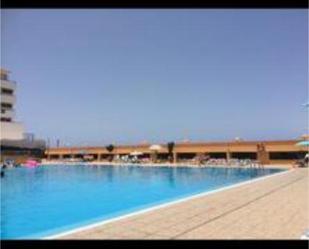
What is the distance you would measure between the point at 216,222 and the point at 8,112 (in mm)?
47986

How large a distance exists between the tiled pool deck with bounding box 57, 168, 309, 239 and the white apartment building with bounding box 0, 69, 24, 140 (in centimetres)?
4375

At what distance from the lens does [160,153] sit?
138ft

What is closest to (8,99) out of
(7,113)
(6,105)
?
(6,105)

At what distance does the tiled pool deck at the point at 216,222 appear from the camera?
226 inches

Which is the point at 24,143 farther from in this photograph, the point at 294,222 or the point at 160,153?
the point at 294,222

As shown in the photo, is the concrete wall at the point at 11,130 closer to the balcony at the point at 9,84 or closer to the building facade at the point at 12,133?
the building facade at the point at 12,133

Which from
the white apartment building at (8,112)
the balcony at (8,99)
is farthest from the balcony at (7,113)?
the balcony at (8,99)

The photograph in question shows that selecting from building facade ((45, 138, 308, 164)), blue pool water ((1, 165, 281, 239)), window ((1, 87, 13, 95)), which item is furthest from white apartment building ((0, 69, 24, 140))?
blue pool water ((1, 165, 281, 239))

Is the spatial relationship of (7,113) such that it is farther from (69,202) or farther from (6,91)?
(69,202)

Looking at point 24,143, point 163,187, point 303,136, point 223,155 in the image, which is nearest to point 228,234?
point 163,187

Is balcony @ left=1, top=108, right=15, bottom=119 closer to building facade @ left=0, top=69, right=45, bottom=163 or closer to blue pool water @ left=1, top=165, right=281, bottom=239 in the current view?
building facade @ left=0, top=69, right=45, bottom=163

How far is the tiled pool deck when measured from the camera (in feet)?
18.8

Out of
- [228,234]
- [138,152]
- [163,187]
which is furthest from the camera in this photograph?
[138,152]
